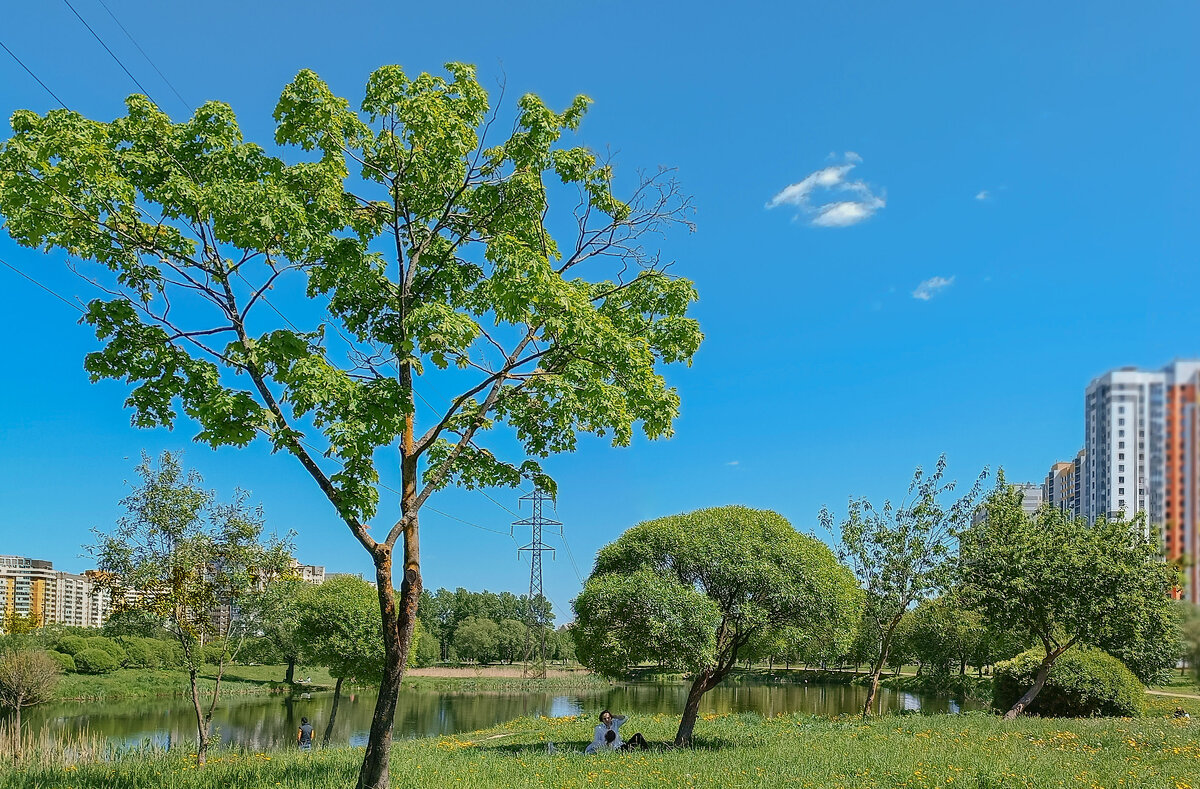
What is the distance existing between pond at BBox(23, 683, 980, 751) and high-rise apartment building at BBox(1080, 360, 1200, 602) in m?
30.8

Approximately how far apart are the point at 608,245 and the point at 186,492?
414 inches

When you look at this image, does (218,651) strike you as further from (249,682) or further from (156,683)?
(249,682)

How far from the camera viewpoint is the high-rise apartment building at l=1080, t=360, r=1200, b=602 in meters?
1.27

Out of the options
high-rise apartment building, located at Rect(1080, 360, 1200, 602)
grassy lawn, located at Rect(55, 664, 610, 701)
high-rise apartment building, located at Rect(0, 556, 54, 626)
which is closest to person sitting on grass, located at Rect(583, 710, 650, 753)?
high-rise apartment building, located at Rect(1080, 360, 1200, 602)

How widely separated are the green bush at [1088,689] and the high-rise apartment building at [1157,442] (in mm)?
26945

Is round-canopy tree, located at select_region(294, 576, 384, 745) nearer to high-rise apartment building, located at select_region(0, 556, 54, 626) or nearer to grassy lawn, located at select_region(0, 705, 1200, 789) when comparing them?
grassy lawn, located at select_region(0, 705, 1200, 789)

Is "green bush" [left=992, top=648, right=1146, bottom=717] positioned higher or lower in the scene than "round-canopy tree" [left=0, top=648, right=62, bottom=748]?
higher

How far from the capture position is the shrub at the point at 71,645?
183 ft

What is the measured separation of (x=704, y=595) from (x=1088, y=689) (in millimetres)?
15045

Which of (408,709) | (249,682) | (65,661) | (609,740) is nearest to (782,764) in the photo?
(609,740)

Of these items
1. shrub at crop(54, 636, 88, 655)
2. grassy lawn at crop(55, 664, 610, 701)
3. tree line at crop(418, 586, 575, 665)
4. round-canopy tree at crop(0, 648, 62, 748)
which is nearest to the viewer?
round-canopy tree at crop(0, 648, 62, 748)

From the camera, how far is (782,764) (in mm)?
13445

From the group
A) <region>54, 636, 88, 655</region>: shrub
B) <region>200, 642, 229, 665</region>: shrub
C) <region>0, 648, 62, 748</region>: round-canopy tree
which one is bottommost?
<region>54, 636, 88, 655</region>: shrub

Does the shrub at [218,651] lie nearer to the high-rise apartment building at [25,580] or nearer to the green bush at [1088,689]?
the green bush at [1088,689]
